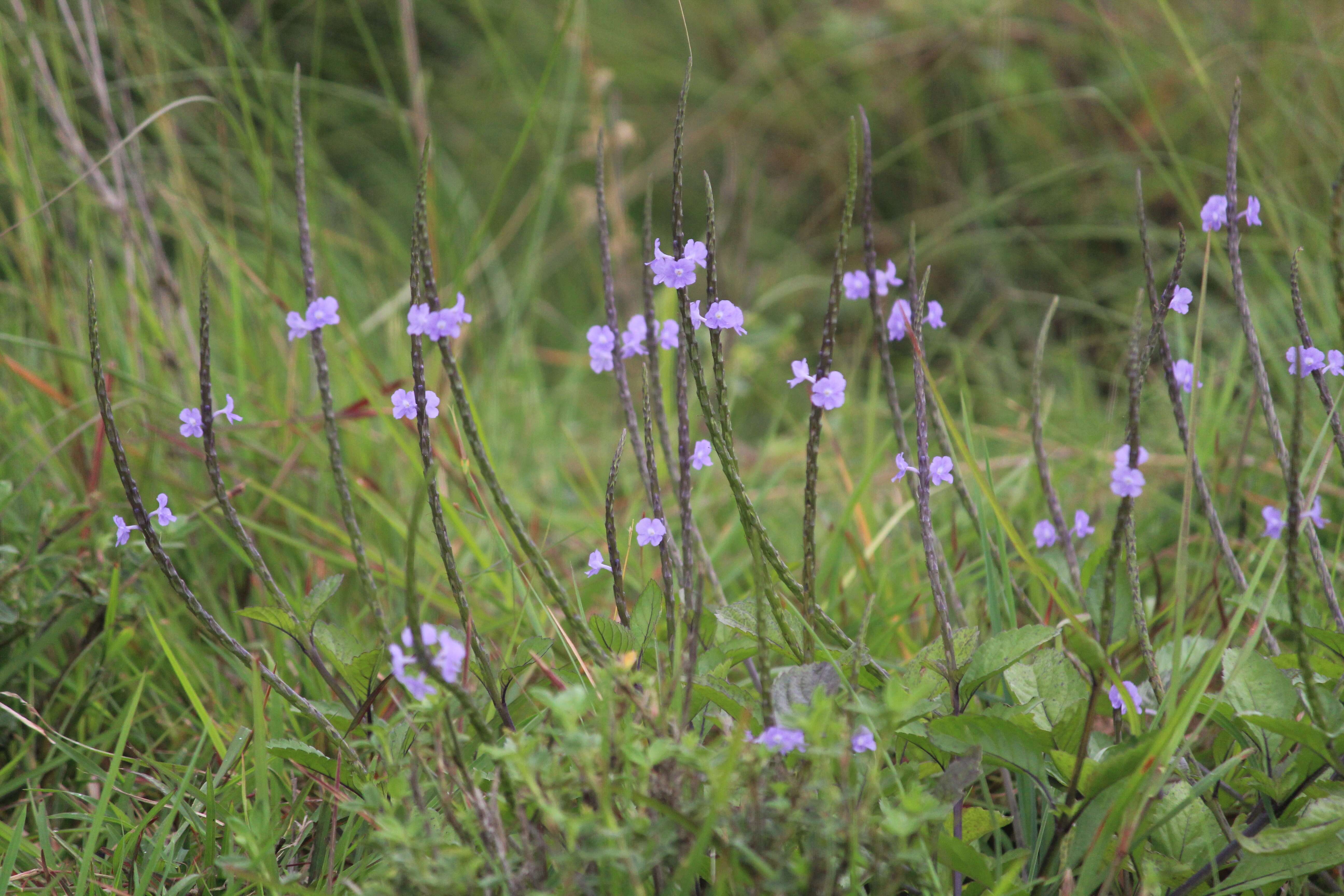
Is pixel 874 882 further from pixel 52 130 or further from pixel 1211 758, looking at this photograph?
pixel 52 130

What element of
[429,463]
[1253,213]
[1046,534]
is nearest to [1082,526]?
[1046,534]

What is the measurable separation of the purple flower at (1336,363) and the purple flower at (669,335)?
0.79 metres

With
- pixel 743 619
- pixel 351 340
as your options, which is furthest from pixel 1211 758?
pixel 351 340

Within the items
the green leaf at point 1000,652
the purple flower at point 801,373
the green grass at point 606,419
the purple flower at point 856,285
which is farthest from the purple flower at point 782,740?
the purple flower at point 856,285

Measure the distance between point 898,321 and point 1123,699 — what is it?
56 centimetres

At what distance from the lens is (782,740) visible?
0.98 meters

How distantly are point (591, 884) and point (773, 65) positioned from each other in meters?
4.31

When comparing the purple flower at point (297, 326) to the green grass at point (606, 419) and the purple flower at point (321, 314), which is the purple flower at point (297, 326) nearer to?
the purple flower at point (321, 314)

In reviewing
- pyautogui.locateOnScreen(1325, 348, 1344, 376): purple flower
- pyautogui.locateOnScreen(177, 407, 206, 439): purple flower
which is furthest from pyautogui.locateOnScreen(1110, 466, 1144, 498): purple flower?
pyautogui.locateOnScreen(177, 407, 206, 439): purple flower

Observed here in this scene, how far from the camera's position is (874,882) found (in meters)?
1.11

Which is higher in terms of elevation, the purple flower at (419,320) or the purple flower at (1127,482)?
the purple flower at (419,320)

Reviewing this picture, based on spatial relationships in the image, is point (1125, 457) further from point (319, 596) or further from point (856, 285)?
point (319, 596)

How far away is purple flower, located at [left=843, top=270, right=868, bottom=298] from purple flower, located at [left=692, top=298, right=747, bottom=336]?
1.05ft

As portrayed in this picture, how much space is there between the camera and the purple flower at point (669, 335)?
1.29m
